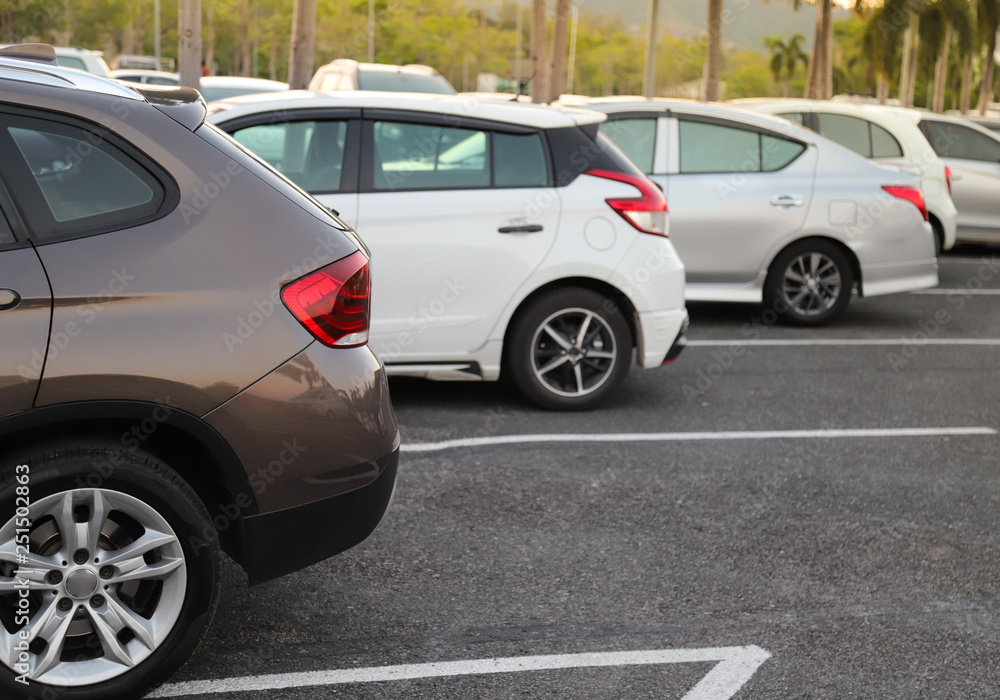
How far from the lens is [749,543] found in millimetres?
4445

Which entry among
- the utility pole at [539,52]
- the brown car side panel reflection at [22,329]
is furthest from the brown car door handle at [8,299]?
the utility pole at [539,52]

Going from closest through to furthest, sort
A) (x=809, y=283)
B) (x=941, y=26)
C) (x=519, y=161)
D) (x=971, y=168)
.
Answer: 1. (x=519, y=161)
2. (x=809, y=283)
3. (x=971, y=168)
4. (x=941, y=26)

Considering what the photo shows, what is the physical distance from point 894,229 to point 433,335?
4936 millimetres

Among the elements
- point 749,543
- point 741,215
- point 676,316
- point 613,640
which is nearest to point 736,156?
point 741,215

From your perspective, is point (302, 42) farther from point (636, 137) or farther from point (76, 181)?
point (76, 181)

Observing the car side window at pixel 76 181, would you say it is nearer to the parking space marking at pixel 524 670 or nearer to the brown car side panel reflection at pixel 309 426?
the brown car side panel reflection at pixel 309 426

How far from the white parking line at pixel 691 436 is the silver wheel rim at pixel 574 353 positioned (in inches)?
19.9

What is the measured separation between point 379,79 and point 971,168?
25.0 ft

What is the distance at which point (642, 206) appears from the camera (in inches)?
244

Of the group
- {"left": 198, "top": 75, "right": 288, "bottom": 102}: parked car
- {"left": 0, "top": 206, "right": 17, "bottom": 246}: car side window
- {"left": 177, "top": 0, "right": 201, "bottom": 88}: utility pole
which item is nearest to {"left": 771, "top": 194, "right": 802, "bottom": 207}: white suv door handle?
{"left": 177, "top": 0, "right": 201, "bottom": 88}: utility pole

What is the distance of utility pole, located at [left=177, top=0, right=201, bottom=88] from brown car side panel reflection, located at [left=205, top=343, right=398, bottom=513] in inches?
299

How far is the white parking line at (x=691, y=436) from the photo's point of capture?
5680 millimetres

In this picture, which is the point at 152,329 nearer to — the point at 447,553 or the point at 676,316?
the point at 447,553

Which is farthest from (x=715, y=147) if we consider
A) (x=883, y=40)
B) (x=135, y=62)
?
(x=883, y=40)
